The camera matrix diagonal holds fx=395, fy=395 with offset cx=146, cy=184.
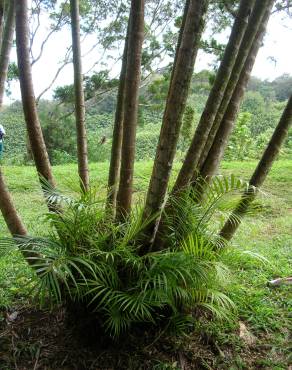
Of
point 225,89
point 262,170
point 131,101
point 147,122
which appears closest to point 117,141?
point 131,101

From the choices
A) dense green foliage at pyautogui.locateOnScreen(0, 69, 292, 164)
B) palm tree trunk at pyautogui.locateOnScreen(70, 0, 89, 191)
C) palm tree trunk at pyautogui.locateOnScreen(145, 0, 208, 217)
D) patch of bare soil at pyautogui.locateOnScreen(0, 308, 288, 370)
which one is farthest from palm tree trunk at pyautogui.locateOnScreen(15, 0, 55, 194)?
dense green foliage at pyautogui.locateOnScreen(0, 69, 292, 164)

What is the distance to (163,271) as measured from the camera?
2389 mm

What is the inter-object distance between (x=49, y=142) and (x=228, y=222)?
11.2m

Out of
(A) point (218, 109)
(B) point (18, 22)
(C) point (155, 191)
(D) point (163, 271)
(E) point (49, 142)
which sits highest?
(B) point (18, 22)

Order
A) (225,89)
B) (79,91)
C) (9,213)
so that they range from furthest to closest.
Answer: (79,91) → (9,213) → (225,89)

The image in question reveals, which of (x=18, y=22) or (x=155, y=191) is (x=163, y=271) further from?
→ (x=18, y=22)

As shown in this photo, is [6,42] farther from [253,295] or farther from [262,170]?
[253,295]

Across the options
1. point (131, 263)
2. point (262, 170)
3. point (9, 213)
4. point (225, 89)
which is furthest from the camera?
point (262, 170)

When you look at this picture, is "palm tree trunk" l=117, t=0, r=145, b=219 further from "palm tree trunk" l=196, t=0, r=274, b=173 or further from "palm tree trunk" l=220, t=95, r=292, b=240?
"palm tree trunk" l=220, t=95, r=292, b=240

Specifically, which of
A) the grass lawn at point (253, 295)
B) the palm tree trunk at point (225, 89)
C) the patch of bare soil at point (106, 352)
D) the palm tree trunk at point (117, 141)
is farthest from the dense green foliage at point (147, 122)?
the patch of bare soil at point (106, 352)

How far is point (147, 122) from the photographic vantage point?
1788cm

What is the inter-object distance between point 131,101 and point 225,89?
26.2 inches

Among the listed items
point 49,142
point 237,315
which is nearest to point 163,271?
point 237,315

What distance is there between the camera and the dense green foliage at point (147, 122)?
495 inches
